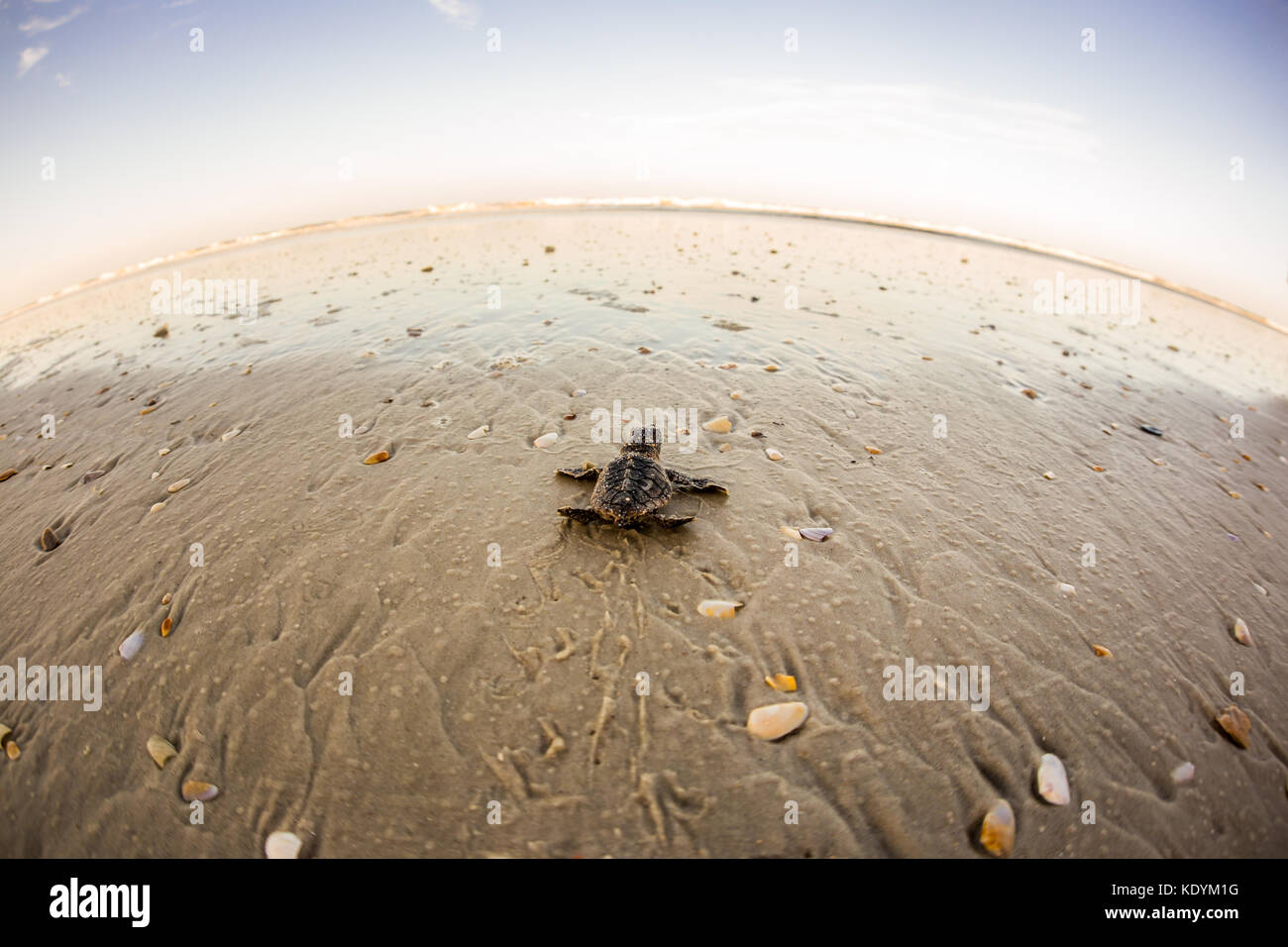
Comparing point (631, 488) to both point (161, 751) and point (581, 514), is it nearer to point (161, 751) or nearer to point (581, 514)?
point (581, 514)

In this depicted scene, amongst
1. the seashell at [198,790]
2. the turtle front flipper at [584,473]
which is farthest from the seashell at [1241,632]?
the seashell at [198,790]

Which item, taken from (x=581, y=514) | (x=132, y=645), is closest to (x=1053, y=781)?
(x=581, y=514)

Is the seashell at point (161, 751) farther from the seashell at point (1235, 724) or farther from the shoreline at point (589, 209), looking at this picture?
the shoreline at point (589, 209)

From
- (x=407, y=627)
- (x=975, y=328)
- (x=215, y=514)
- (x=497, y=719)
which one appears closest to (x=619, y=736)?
(x=497, y=719)

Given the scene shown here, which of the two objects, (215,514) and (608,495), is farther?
(215,514)

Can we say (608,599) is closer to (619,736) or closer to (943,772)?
(619,736)

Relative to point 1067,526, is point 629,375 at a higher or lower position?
higher

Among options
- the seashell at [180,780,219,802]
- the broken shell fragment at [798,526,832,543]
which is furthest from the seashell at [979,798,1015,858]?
the seashell at [180,780,219,802]
